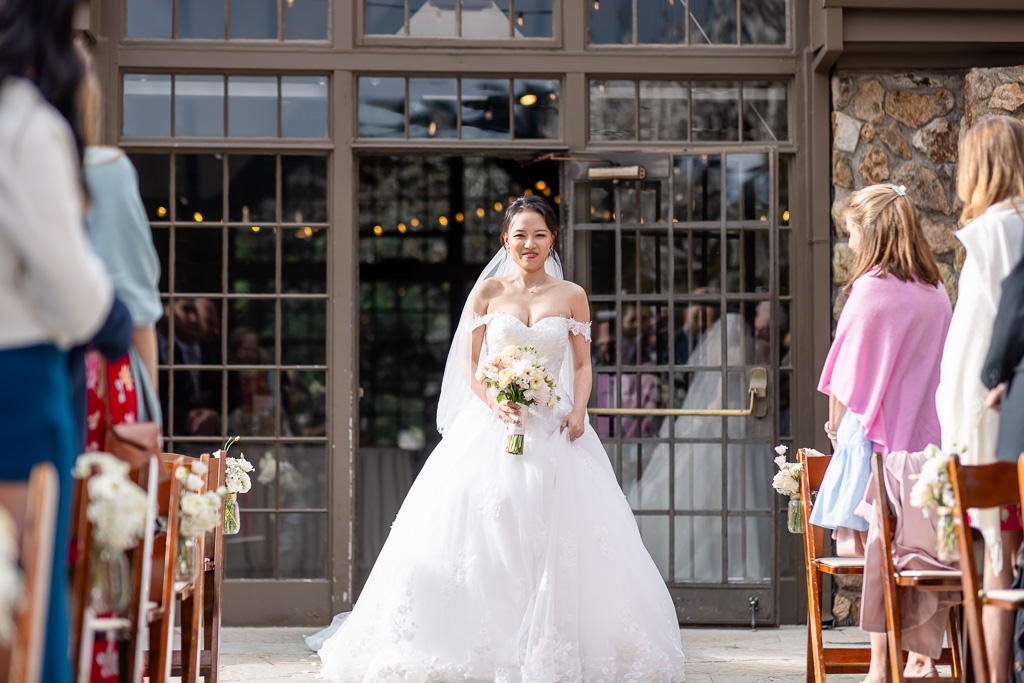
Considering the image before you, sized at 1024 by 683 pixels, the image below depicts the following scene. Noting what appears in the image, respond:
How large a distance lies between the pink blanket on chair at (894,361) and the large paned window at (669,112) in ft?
7.32

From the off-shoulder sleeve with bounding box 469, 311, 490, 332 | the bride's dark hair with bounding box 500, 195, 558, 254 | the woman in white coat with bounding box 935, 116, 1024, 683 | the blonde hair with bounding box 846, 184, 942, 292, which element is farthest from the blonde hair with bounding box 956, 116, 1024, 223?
the off-shoulder sleeve with bounding box 469, 311, 490, 332

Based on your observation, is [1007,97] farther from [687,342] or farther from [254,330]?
[254,330]

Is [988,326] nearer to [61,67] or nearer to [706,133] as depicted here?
[61,67]

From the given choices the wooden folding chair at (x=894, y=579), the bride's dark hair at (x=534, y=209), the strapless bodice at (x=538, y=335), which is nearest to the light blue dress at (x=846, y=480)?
the wooden folding chair at (x=894, y=579)

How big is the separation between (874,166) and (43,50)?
4.69 metres

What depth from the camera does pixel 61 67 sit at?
2.16m

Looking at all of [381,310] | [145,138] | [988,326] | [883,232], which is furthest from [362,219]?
[988,326]

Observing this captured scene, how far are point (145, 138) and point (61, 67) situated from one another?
12.7 ft

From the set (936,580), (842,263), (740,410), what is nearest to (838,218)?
(842,263)

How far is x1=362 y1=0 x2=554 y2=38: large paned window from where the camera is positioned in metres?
5.92

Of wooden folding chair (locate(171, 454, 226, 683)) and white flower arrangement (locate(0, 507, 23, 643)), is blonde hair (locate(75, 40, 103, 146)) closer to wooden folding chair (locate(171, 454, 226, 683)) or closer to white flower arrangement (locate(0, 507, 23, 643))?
white flower arrangement (locate(0, 507, 23, 643))

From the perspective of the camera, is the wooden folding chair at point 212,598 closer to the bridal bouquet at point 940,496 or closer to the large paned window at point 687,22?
the bridal bouquet at point 940,496

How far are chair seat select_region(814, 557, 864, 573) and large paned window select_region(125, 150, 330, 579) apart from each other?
2.94 metres

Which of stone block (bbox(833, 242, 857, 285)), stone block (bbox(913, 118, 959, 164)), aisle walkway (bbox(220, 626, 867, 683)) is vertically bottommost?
aisle walkway (bbox(220, 626, 867, 683))
